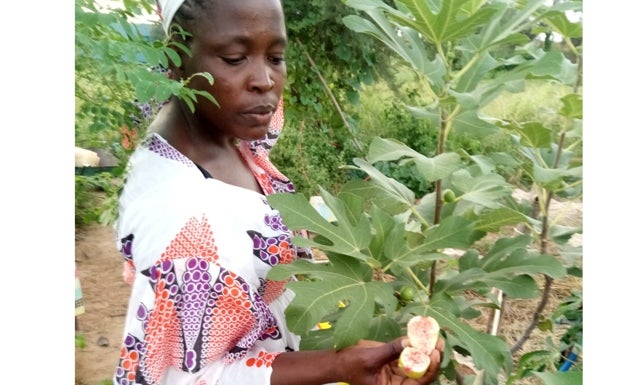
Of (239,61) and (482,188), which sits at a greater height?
(239,61)

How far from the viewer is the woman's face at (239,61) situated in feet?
2.80

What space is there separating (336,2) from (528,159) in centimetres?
230

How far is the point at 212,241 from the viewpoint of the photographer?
32.9 inches

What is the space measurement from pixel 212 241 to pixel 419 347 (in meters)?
0.30

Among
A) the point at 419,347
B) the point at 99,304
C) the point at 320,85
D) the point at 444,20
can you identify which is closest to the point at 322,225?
the point at 419,347

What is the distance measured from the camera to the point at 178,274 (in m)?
0.82

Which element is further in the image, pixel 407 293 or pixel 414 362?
pixel 407 293

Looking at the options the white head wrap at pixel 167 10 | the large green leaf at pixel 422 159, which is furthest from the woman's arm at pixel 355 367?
the white head wrap at pixel 167 10

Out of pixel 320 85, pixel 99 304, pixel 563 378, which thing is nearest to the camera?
pixel 563 378

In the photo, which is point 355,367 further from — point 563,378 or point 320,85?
point 320,85

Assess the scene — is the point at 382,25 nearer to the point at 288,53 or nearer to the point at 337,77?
the point at 288,53

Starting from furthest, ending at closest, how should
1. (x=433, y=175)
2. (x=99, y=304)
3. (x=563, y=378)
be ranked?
1. (x=99, y=304)
2. (x=433, y=175)
3. (x=563, y=378)
